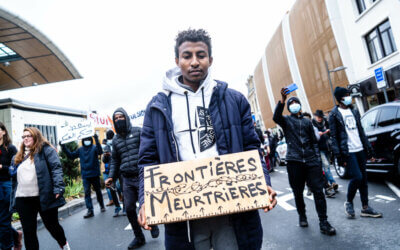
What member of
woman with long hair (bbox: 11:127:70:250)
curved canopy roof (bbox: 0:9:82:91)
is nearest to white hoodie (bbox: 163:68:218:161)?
woman with long hair (bbox: 11:127:70:250)

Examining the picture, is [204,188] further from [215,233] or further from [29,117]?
[29,117]

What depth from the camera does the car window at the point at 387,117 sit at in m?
5.66

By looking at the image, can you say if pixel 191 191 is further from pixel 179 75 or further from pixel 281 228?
pixel 281 228

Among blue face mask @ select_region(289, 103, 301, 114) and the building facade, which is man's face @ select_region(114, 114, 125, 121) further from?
the building facade

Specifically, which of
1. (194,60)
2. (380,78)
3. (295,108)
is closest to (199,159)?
(194,60)

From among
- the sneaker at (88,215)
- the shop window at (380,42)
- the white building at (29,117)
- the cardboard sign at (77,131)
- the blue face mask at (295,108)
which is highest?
the shop window at (380,42)

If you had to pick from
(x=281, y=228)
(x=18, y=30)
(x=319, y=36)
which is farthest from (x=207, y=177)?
(x=319, y=36)

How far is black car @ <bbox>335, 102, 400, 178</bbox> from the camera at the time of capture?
18.1 feet

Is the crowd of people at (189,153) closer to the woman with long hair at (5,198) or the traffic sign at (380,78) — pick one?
the woman with long hair at (5,198)

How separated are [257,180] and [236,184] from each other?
126 mm

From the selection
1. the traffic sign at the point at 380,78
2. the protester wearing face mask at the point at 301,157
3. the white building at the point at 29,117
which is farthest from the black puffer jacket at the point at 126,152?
the traffic sign at the point at 380,78

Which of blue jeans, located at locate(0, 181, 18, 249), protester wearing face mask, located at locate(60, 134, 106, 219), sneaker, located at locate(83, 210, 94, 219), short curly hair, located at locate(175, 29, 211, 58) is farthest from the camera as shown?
protester wearing face mask, located at locate(60, 134, 106, 219)

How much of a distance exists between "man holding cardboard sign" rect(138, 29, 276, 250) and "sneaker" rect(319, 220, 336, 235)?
2433 millimetres

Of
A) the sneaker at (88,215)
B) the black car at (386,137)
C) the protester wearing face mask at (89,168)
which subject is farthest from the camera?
the protester wearing face mask at (89,168)
